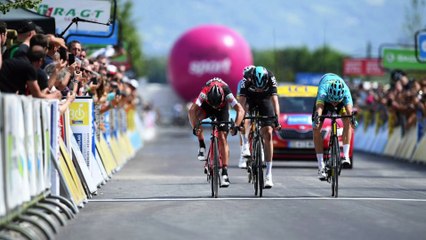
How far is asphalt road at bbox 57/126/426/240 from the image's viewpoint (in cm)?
1151

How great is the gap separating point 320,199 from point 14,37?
16.1 ft

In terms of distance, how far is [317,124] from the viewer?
16609 millimetres

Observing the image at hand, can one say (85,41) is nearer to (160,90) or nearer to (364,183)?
(364,183)

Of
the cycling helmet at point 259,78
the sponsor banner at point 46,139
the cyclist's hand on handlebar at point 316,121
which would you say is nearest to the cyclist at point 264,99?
the cycling helmet at point 259,78

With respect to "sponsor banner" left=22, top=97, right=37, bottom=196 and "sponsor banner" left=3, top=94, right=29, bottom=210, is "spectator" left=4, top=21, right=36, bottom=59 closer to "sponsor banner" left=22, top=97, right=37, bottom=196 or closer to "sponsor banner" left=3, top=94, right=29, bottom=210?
"sponsor banner" left=22, top=97, right=37, bottom=196

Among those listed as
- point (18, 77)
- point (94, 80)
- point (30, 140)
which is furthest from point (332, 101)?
point (30, 140)

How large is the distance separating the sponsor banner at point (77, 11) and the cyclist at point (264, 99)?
22.4ft

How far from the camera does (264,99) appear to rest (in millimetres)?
17156

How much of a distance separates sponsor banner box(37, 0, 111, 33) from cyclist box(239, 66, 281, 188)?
6.82 m

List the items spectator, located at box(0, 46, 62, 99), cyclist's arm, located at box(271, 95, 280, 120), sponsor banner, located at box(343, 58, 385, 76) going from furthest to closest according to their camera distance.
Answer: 1. sponsor banner, located at box(343, 58, 385, 76)
2. cyclist's arm, located at box(271, 95, 280, 120)
3. spectator, located at box(0, 46, 62, 99)

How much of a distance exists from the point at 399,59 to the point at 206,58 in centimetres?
3606

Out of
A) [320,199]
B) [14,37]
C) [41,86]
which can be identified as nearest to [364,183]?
[320,199]

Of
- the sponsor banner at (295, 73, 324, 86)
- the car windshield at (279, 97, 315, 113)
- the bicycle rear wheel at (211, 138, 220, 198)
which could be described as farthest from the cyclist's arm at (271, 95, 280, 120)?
the sponsor banner at (295, 73, 324, 86)

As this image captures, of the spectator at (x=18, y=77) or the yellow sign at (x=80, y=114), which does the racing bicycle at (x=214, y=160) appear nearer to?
the yellow sign at (x=80, y=114)
